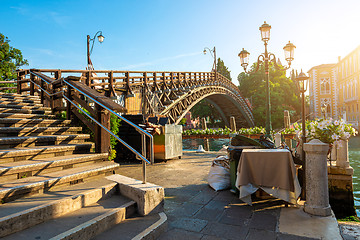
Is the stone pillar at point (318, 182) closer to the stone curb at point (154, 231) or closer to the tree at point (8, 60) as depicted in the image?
the stone curb at point (154, 231)

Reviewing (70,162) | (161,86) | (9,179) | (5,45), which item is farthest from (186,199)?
(5,45)

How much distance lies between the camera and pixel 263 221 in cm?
337

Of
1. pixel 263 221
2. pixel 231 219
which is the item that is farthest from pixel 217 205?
pixel 263 221

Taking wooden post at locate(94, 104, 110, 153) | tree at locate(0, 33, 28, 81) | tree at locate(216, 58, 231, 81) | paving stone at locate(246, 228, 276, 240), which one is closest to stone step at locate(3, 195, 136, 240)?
wooden post at locate(94, 104, 110, 153)

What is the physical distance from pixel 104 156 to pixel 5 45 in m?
30.2

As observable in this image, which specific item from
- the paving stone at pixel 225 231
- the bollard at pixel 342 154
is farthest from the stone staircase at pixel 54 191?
the bollard at pixel 342 154

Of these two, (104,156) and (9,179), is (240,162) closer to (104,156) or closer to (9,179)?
(104,156)

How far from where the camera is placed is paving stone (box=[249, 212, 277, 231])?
3.17m

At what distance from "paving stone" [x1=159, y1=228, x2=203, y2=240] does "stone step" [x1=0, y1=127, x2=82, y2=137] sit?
3547mm

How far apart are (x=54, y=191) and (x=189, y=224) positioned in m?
1.96

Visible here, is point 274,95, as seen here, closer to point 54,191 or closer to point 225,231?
point 225,231

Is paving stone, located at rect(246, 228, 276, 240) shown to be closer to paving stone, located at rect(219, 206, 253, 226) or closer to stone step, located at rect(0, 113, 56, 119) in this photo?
paving stone, located at rect(219, 206, 253, 226)

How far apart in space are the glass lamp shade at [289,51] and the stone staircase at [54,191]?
8901 millimetres

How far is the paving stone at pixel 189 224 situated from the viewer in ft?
10.3
